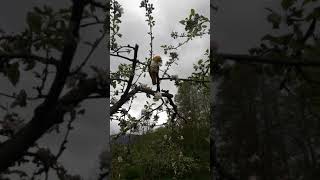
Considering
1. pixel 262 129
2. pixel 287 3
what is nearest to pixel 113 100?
pixel 262 129

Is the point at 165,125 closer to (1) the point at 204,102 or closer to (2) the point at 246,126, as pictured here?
(1) the point at 204,102

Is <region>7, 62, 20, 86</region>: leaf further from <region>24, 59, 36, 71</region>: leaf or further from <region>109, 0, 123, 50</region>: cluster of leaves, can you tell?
<region>109, 0, 123, 50</region>: cluster of leaves

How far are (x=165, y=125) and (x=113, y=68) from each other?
0.87ft

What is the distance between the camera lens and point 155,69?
129 centimetres

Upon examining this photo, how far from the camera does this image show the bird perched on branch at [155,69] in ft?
4.14

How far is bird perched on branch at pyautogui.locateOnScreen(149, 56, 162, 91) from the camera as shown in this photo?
4.14ft

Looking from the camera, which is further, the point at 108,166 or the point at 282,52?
the point at 108,166

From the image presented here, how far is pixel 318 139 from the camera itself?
96 centimetres

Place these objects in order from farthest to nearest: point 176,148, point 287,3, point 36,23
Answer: point 176,148 < point 36,23 < point 287,3

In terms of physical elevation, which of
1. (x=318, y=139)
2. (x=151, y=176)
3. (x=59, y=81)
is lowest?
(x=151, y=176)

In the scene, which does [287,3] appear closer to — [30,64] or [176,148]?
[30,64]

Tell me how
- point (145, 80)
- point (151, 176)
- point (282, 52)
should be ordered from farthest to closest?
point (145, 80) → point (151, 176) → point (282, 52)

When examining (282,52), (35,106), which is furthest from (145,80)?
(282,52)

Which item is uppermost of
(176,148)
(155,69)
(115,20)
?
(115,20)
